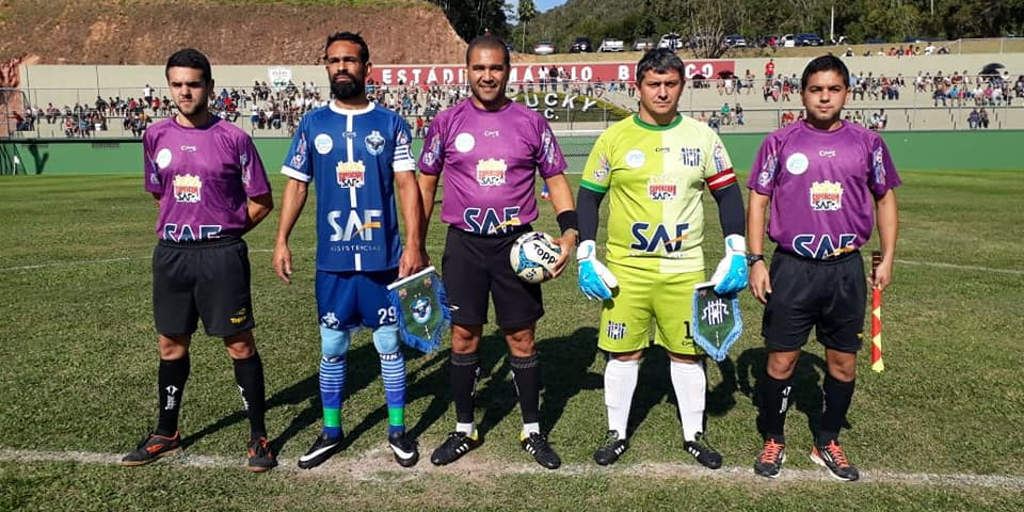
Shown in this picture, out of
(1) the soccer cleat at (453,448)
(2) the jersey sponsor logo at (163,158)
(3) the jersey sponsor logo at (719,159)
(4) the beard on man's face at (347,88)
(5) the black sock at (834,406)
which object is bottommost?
(1) the soccer cleat at (453,448)

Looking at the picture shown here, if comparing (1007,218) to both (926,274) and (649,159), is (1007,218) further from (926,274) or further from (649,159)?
(649,159)

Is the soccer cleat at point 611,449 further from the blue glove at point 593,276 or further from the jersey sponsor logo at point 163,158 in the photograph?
the jersey sponsor logo at point 163,158

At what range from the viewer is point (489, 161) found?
4266 millimetres

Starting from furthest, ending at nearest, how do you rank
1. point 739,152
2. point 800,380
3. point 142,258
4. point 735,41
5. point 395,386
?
point 735,41 < point 739,152 < point 142,258 < point 800,380 < point 395,386

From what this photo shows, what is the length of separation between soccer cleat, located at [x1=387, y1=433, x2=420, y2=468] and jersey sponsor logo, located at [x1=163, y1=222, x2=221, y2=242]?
1652mm

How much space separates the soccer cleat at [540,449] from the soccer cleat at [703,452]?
32.7 inches

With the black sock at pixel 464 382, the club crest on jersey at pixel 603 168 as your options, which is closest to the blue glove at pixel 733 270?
the club crest on jersey at pixel 603 168

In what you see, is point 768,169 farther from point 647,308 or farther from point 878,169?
point 647,308

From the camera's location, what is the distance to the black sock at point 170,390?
14.8ft

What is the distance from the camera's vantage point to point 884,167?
4.13m

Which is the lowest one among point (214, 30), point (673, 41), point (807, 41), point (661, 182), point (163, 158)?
point (661, 182)

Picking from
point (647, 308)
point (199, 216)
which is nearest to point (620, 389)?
point (647, 308)

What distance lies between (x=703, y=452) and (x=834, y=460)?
2.48 ft

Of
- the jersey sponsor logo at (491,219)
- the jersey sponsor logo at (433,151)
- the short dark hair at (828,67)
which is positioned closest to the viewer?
the short dark hair at (828,67)
